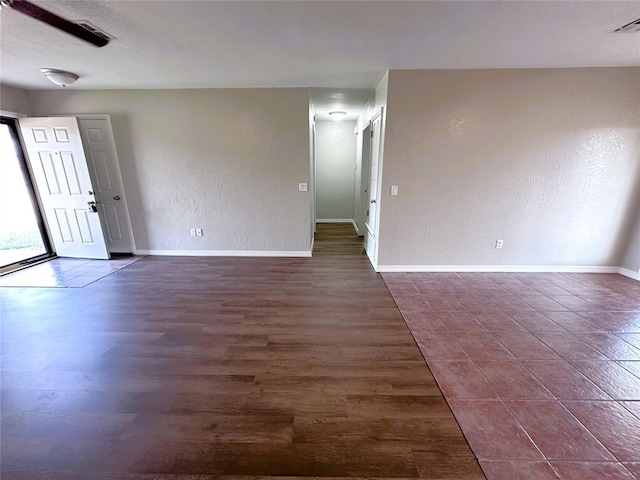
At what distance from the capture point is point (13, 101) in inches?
142

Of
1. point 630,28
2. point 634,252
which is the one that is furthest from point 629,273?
point 630,28

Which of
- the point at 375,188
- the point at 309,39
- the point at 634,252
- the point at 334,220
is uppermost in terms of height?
the point at 309,39

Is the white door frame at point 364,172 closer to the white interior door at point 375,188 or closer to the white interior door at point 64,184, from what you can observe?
the white interior door at point 375,188

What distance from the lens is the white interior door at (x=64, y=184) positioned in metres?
3.72

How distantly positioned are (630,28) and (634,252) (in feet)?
9.18

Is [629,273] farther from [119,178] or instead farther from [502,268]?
[119,178]

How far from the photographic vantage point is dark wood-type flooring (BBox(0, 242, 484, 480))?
1261mm

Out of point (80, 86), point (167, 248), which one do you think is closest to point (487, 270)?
point (167, 248)

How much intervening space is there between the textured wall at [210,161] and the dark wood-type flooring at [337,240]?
665mm

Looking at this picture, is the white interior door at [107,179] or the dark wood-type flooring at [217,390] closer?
the dark wood-type flooring at [217,390]

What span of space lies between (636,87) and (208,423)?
18.1 ft

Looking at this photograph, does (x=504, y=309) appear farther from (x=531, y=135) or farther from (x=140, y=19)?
(x=140, y=19)

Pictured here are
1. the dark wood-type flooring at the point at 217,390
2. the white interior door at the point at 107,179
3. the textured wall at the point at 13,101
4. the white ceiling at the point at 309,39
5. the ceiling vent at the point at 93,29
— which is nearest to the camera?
the dark wood-type flooring at the point at 217,390

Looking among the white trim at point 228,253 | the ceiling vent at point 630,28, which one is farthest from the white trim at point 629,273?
the white trim at point 228,253
